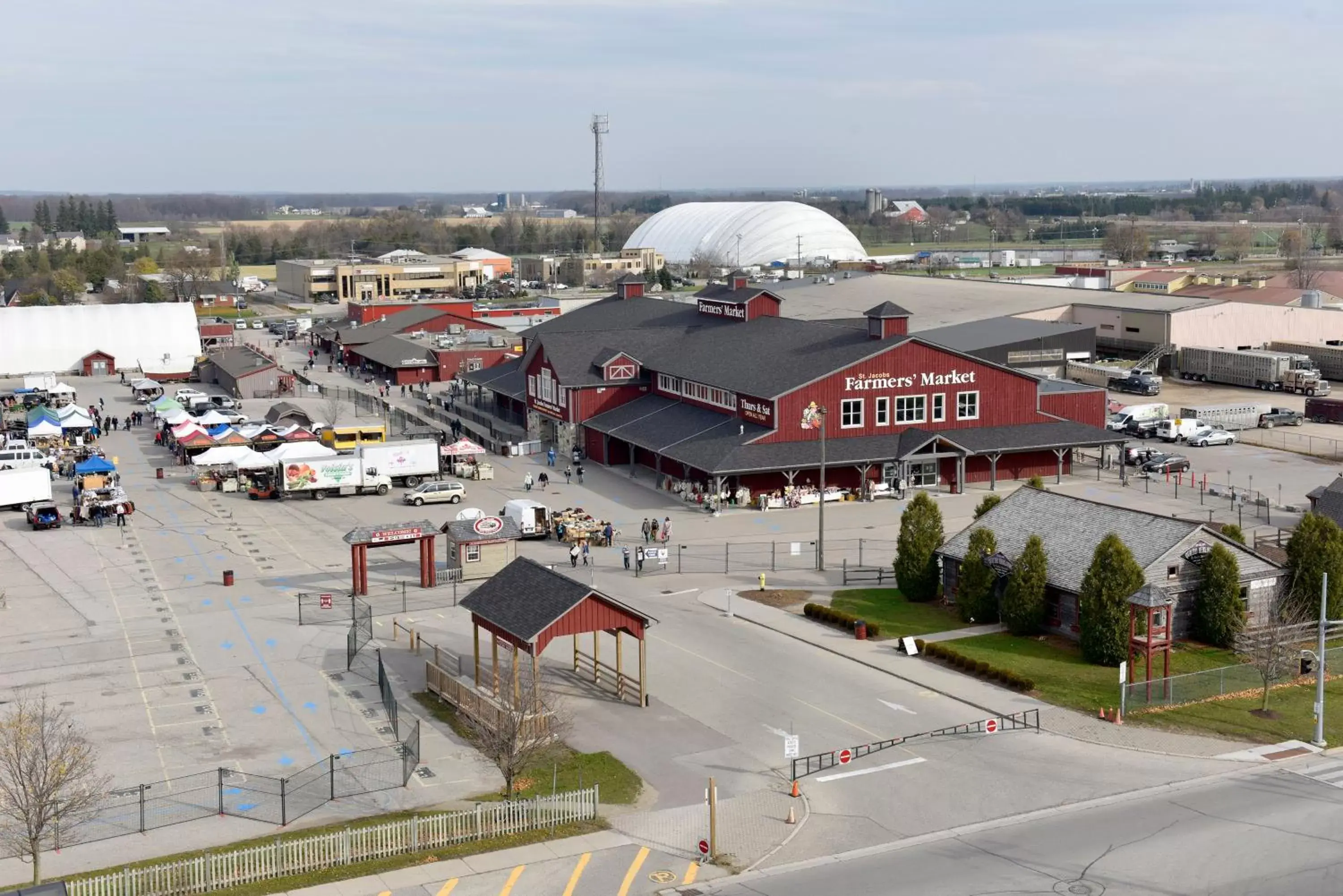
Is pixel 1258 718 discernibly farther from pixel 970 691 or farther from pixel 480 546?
pixel 480 546

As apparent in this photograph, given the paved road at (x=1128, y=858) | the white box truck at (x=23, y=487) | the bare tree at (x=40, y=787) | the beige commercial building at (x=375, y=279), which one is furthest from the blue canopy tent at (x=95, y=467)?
the beige commercial building at (x=375, y=279)

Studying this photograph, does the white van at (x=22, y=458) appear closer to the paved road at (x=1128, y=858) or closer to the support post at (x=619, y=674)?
the support post at (x=619, y=674)

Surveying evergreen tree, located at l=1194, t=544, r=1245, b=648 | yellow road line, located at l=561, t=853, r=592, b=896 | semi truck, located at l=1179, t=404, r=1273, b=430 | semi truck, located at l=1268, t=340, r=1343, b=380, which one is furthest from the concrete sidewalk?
semi truck, located at l=1268, t=340, r=1343, b=380

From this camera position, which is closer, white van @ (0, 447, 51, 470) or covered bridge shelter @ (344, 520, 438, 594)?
covered bridge shelter @ (344, 520, 438, 594)

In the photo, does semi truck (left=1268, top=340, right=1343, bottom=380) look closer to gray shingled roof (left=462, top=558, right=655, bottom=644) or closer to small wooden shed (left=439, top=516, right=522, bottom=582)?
small wooden shed (left=439, top=516, right=522, bottom=582)

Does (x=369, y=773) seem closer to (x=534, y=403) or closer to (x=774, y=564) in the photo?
(x=774, y=564)

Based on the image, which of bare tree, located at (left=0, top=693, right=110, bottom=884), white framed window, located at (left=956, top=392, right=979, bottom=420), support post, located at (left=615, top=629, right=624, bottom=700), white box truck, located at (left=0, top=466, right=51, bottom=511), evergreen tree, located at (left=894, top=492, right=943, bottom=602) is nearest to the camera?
bare tree, located at (left=0, top=693, right=110, bottom=884)
